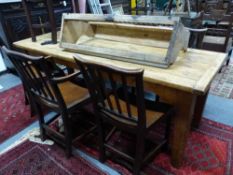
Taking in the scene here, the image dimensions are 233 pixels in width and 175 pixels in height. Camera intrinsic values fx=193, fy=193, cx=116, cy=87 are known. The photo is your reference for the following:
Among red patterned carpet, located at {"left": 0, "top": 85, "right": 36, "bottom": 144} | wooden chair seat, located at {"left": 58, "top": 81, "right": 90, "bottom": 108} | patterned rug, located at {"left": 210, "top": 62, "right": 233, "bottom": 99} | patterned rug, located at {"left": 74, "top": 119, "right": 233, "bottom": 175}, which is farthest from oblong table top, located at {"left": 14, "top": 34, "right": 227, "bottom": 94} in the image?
patterned rug, located at {"left": 210, "top": 62, "right": 233, "bottom": 99}

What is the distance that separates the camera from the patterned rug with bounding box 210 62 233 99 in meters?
2.48

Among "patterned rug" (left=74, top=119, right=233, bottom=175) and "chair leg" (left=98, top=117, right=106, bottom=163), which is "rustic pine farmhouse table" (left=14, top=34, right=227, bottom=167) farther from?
"chair leg" (left=98, top=117, right=106, bottom=163)

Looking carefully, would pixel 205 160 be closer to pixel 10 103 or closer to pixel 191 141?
pixel 191 141

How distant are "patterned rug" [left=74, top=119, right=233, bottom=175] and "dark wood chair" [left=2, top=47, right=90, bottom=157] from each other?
0.36 m

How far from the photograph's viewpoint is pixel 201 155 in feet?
5.24

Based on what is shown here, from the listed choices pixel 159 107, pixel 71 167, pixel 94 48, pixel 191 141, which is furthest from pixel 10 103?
pixel 191 141

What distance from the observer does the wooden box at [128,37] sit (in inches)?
48.4

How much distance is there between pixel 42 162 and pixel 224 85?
8.07ft

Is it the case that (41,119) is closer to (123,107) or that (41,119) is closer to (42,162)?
(42,162)

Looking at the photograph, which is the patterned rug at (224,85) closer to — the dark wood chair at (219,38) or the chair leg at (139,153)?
the dark wood chair at (219,38)

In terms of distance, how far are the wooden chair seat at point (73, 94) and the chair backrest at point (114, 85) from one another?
270 millimetres

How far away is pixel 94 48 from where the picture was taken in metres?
1.49

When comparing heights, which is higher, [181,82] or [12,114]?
[181,82]

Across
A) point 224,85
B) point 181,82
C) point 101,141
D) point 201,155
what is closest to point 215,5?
point 224,85
